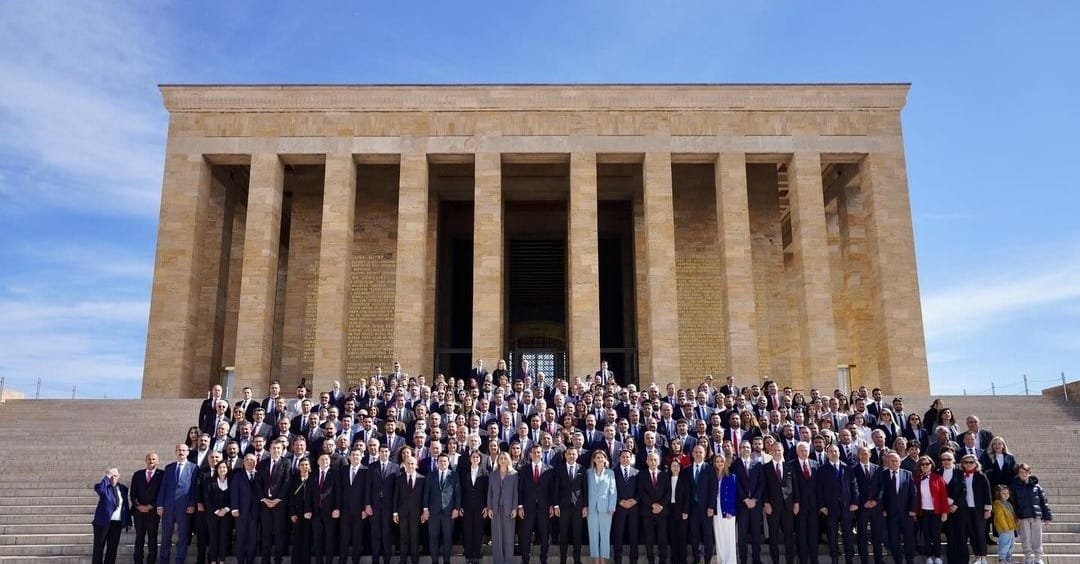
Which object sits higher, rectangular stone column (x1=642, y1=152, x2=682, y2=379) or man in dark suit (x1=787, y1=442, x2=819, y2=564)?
rectangular stone column (x1=642, y1=152, x2=682, y2=379)

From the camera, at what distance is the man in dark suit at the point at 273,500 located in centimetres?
991

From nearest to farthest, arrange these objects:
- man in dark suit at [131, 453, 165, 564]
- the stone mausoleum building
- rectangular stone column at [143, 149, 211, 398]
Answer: man in dark suit at [131, 453, 165, 564], rectangular stone column at [143, 149, 211, 398], the stone mausoleum building

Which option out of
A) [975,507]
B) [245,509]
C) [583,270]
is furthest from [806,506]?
[583,270]

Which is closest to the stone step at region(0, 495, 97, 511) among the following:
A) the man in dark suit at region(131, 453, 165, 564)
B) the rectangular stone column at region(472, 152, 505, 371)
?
the man in dark suit at region(131, 453, 165, 564)

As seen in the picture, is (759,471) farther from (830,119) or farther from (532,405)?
(830,119)

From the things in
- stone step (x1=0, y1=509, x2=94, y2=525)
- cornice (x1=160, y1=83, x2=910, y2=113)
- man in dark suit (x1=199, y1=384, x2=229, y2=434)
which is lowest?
stone step (x1=0, y1=509, x2=94, y2=525)

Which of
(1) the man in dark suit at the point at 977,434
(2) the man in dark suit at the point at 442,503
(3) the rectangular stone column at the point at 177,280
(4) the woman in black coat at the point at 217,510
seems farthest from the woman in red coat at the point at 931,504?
(3) the rectangular stone column at the point at 177,280

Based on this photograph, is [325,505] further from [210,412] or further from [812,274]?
[812,274]

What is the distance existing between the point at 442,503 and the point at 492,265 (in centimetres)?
1330

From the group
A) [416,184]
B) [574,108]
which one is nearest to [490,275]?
[416,184]

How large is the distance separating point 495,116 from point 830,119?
9459 mm

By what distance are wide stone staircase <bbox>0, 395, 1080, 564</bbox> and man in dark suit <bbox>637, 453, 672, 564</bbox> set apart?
4.80 meters

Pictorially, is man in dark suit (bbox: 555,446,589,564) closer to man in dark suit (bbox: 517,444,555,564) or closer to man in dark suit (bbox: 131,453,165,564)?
man in dark suit (bbox: 517,444,555,564)

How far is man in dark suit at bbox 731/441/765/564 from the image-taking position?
32.1 feet
